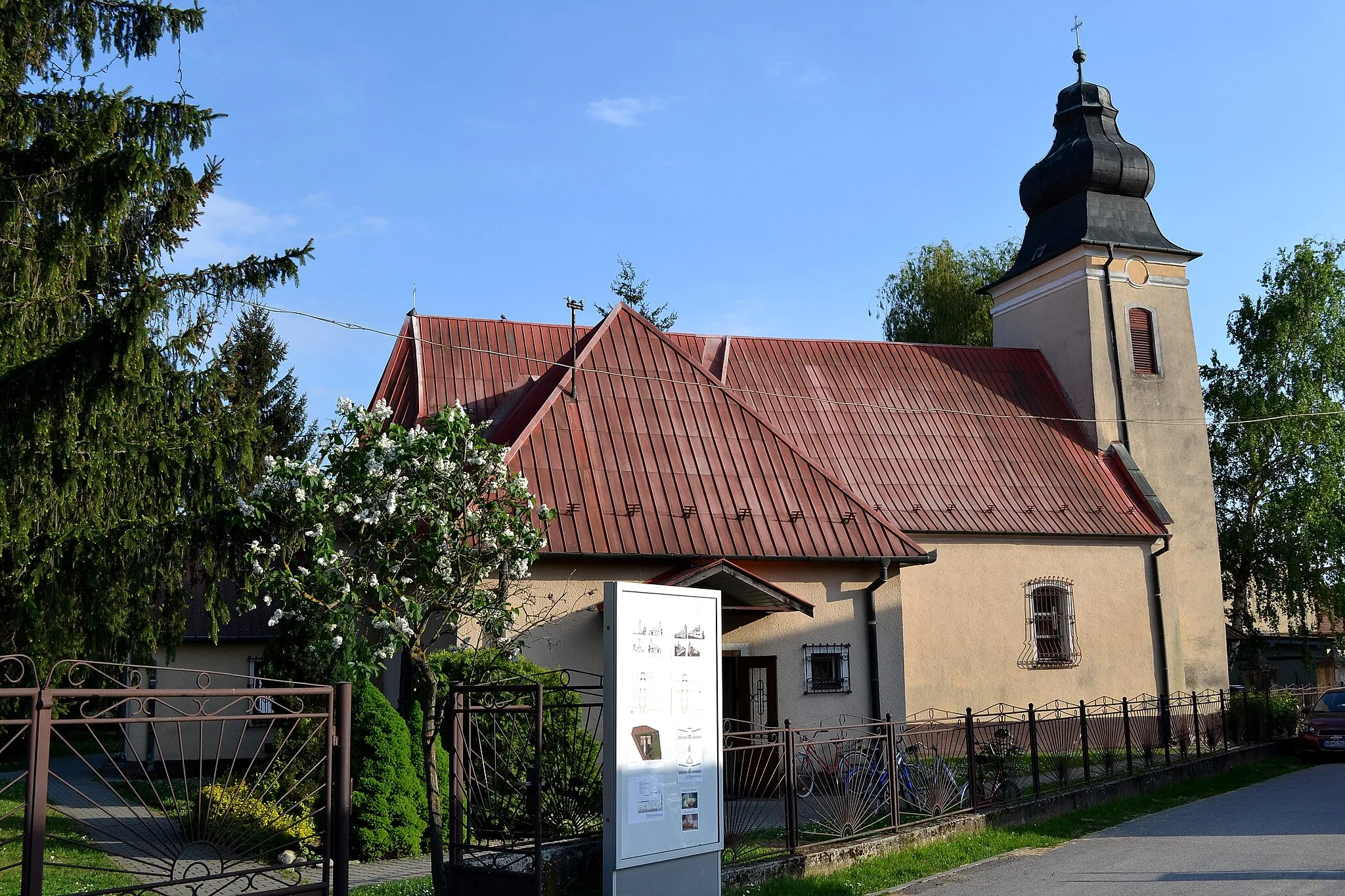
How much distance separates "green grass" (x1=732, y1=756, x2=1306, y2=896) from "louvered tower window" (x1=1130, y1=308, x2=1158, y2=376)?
33.1 feet

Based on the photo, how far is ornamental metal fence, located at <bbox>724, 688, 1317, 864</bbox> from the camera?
1075cm

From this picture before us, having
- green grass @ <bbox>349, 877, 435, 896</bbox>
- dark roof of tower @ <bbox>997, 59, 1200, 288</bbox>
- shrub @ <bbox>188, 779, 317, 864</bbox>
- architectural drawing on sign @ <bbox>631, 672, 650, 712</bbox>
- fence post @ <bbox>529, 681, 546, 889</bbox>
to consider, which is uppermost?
dark roof of tower @ <bbox>997, 59, 1200, 288</bbox>

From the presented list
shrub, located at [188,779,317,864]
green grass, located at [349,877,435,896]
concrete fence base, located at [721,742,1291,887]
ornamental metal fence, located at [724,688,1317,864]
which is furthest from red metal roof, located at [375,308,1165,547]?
green grass, located at [349,877,435,896]

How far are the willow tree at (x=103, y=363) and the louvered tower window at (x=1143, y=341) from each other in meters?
19.3

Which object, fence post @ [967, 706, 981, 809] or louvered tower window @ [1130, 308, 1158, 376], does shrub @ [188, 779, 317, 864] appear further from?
louvered tower window @ [1130, 308, 1158, 376]

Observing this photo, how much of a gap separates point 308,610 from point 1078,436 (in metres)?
17.2

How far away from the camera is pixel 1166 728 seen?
1772 cm

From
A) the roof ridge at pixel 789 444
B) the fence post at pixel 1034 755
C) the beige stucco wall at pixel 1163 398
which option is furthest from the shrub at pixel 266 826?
the beige stucco wall at pixel 1163 398

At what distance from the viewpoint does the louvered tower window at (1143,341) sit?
24.5 meters

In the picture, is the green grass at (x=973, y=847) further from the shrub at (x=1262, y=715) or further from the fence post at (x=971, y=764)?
the shrub at (x=1262, y=715)

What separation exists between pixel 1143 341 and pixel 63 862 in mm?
22107

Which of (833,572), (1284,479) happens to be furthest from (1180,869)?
(1284,479)

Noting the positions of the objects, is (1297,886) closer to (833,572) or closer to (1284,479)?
(833,572)

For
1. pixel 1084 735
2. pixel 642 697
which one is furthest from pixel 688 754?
pixel 1084 735
